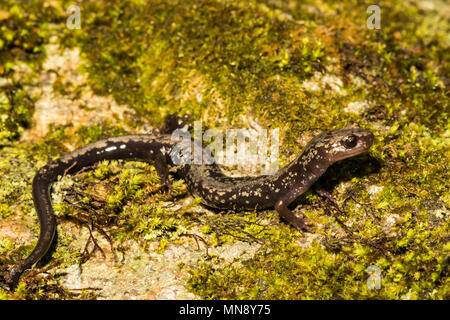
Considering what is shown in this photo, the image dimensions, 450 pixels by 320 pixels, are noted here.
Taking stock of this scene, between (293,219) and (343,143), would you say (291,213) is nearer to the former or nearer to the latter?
(293,219)

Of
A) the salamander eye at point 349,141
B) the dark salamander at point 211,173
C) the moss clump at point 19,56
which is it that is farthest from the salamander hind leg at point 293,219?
the moss clump at point 19,56

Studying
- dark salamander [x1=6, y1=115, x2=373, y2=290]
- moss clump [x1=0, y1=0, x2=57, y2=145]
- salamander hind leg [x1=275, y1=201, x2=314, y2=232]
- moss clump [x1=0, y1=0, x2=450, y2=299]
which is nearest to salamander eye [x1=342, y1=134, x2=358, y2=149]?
dark salamander [x1=6, y1=115, x2=373, y2=290]

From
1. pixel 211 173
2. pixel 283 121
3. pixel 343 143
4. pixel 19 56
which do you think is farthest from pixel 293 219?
pixel 19 56

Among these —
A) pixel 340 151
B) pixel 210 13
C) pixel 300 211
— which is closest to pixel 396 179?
Answer: pixel 340 151

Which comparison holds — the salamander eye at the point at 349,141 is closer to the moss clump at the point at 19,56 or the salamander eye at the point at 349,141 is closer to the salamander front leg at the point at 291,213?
the salamander front leg at the point at 291,213

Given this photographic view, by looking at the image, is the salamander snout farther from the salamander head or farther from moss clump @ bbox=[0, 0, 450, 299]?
moss clump @ bbox=[0, 0, 450, 299]

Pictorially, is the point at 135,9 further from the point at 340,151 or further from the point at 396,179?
the point at 396,179
